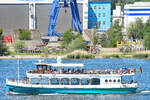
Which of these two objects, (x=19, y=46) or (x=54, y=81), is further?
(x=19, y=46)

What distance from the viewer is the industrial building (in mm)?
143375

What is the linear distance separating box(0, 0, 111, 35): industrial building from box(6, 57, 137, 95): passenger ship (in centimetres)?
7844

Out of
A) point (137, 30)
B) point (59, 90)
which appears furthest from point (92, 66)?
point (137, 30)

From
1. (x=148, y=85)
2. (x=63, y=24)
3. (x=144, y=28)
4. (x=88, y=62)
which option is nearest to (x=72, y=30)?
(x=63, y=24)

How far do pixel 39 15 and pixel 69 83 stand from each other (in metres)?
80.7

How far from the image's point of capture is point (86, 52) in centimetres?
12106

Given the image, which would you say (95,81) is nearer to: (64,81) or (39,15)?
(64,81)

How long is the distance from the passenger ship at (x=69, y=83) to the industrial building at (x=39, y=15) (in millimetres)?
78437

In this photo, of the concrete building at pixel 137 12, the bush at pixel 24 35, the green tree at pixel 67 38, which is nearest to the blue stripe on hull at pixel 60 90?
the green tree at pixel 67 38

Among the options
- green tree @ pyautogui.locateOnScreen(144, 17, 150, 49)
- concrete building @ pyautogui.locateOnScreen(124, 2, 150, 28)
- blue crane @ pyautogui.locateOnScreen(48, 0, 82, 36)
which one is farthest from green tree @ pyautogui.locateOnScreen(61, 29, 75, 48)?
concrete building @ pyautogui.locateOnScreen(124, 2, 150, 28)

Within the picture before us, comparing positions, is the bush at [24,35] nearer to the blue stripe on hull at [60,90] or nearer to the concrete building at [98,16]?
the concrete building at [98,16]

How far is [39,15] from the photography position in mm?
144375

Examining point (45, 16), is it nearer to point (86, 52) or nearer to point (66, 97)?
point (86, 52)

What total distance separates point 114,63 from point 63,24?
4461 centimetres
